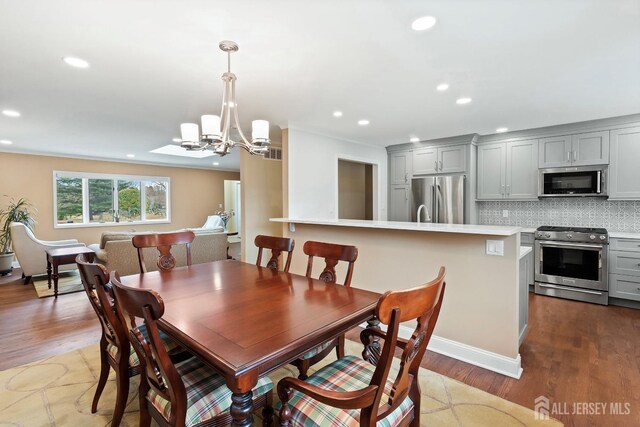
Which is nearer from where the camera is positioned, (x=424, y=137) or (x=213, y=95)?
(x=213, y=95)

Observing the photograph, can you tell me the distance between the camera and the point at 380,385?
1.02 metres

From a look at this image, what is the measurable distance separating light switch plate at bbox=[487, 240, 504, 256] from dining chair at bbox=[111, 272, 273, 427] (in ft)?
6.37

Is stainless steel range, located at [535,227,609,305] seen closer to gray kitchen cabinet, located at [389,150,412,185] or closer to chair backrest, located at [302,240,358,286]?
gray kitchen cabinet, located at [389,150,412,185]

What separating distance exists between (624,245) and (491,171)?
1.84 metres

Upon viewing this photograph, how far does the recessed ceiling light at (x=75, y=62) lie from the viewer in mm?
2231

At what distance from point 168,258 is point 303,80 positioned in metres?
1.92

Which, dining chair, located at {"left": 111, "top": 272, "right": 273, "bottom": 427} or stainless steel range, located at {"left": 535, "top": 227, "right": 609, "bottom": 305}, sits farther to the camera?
stainless steel range, located at {"left": 535, "top": 227, "right": 609, "bottom": 305}

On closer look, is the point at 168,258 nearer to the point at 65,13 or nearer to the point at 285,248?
the point at 285,248

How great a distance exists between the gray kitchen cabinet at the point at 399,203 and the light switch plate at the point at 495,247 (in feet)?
10.1

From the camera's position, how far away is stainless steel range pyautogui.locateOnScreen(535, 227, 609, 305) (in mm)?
3793

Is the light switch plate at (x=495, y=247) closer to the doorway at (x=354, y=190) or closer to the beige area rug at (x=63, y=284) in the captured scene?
the doorway at (x=354, y=190)

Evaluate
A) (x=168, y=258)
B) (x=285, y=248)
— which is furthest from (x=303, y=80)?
(x=168, y=258)

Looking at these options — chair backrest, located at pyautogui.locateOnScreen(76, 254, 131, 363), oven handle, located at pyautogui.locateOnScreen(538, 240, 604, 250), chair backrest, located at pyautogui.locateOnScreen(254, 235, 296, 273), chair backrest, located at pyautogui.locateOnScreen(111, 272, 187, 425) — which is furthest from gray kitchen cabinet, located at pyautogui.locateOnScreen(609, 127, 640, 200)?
chair backrest, located at pyautogui.locateOnScreen(76, 254, 131, 363)

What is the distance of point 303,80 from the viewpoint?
2.62 meters
